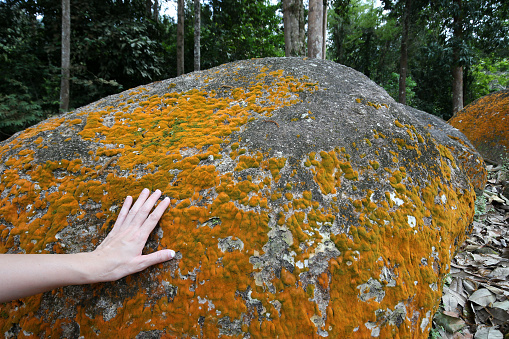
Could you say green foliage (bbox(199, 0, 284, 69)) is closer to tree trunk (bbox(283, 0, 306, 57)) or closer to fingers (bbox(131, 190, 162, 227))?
tree trunk (bbox(283, 0, 306, 57))

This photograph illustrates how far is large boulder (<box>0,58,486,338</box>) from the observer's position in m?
1.16

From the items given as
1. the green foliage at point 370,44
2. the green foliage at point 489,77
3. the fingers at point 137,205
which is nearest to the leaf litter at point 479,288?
the fingers at point 137,205

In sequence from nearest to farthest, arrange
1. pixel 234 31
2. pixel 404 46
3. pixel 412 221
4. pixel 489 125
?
pixel 412 221
pixel 489 125
pixel 404 46
pixel 234 31

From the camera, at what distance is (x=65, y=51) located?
610cm

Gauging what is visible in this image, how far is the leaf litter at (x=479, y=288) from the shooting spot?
158cm

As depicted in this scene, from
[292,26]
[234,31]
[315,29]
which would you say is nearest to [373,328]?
[315,29]

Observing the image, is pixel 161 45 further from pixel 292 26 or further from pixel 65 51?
pixel 292 26

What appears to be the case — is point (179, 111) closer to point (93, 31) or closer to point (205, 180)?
point (205, 180)

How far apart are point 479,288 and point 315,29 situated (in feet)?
18.6

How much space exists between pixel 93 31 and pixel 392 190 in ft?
28.0

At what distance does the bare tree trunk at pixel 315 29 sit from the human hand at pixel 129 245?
559 centimetres

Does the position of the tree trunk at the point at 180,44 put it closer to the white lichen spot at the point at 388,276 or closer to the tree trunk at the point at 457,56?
the white lichen spot at the point at 388,276

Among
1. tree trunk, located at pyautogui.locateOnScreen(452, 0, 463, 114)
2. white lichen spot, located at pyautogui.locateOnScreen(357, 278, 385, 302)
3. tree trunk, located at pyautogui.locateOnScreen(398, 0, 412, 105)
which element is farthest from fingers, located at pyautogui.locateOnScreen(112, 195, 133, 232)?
tree trunk, located at pyautogui.locateOnScreen(398, 0, 412, 105)

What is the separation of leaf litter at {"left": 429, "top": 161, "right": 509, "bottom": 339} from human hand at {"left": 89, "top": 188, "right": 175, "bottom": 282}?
5.62 feet
